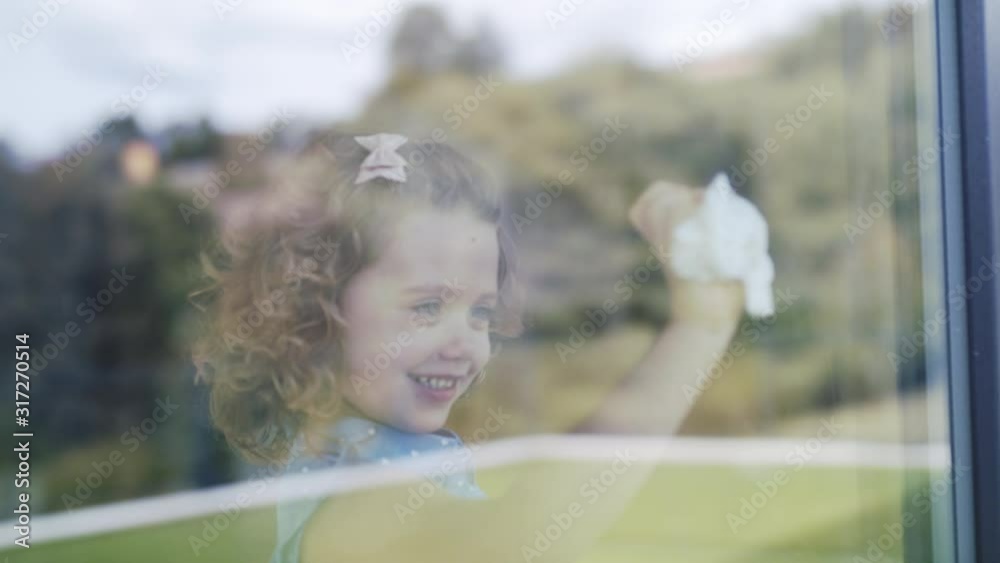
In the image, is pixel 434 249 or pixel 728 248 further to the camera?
pixel 728 248

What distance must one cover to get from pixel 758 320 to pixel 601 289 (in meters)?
0.35

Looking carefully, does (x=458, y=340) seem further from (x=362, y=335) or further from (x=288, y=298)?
(x=288, y=298)

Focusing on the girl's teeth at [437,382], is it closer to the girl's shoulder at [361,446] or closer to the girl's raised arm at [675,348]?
the girl's shoulder at [361,446]

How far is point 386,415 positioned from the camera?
143 centimetres

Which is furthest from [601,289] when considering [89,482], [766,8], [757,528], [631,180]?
[89,482]

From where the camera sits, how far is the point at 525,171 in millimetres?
1707

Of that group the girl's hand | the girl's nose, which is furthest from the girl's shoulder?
the girl's hand

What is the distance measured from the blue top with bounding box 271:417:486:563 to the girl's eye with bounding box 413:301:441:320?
0.18 meters

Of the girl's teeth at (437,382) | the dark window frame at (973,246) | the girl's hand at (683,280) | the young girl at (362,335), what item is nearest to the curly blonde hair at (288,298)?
the young girl at (362,335)

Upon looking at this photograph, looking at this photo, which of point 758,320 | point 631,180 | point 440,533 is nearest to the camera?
point 440,533

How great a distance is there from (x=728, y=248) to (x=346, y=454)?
74 centimetres

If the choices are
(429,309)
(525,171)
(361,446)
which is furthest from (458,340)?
(525,171)

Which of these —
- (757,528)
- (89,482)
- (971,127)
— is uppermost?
(971,127)

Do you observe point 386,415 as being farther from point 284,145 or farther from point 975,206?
point 975,206
